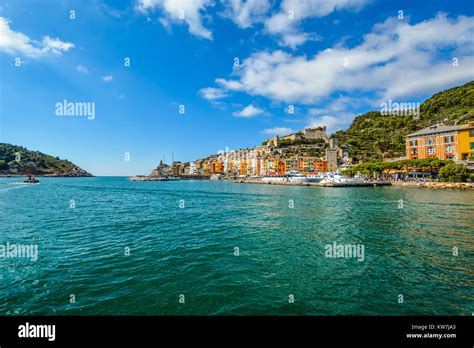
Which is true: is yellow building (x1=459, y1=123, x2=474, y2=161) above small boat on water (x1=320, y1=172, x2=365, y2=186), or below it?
above

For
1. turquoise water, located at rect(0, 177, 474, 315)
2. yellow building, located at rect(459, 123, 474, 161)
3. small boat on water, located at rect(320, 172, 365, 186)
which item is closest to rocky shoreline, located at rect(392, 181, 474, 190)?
yellow building, located at rect(459, 123, 474, 161)

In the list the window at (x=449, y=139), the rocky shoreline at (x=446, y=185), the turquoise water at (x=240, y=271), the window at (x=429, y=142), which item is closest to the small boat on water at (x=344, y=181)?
the rocky shoreline at (x=446, y=185)

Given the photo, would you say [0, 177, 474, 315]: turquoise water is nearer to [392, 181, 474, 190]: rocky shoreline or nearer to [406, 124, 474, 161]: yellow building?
[392, 181, 474, 190]: rocky shoreline

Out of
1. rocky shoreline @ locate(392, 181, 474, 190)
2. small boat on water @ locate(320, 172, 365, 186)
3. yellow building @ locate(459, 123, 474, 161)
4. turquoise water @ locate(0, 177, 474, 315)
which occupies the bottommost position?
turquoise water @ locate(0, 177, 474, 315)

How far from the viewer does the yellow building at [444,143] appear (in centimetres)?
4768

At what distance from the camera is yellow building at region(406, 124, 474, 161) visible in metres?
47.7

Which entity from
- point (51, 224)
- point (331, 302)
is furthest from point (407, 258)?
point (51, 224)

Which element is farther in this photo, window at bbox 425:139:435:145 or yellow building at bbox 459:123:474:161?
window at bbox 425:139:435:145

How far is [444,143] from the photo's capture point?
173 feet

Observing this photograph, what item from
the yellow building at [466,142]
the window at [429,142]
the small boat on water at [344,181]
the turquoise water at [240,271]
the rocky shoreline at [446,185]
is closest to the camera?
the turquoise water at [240,271]

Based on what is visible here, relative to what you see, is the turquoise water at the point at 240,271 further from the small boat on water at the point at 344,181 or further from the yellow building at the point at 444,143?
the yellow building at the point at 444,143

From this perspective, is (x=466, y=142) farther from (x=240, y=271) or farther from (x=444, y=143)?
(x=240, y=271)

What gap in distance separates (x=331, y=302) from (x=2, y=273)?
11472 mm

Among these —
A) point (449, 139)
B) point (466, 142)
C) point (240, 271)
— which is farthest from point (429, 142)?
point (240, 271)
